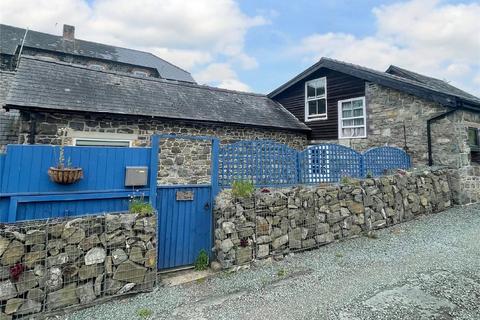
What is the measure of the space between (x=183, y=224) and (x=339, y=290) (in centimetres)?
292

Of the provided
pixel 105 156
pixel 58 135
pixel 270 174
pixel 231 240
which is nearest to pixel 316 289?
pixel 231 240

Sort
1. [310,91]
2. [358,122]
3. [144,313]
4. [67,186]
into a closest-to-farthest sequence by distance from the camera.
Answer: [144,313] → [67,186] → [358,122] → [310,91]

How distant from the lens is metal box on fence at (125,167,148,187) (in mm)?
4738

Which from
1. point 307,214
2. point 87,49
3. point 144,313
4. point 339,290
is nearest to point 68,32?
point 87,49

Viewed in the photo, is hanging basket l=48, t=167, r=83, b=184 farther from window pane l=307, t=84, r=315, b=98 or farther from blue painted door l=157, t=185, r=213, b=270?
window pane l=307, t=84, r=315, b=98

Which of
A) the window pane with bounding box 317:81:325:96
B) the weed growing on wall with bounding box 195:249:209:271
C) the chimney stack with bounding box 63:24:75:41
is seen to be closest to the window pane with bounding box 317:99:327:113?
the window pane with bounding box 317:81:325:96

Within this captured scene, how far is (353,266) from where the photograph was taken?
5.07 metres

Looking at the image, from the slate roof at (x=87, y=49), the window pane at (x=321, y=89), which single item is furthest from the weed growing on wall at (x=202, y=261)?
the slate roof at (x=87, y=49)

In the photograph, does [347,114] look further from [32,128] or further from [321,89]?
[32,128]

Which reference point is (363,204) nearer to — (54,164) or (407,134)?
(407,134)

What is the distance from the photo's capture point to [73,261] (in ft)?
12.5

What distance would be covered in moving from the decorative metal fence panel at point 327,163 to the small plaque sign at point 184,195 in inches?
123

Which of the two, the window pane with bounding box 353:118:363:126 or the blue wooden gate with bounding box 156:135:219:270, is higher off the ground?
the window pane with bounding box 353:118:363:126

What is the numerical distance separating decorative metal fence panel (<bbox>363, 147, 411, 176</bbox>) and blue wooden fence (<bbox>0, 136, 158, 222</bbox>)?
270 inches
